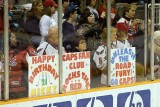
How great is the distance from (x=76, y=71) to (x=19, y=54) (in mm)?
921

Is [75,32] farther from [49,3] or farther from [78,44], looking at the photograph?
[49,3]

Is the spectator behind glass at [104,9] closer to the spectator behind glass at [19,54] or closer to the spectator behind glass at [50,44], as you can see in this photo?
the spectator behind glass at [50,44]

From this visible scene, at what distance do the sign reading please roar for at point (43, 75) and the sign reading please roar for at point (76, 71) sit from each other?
142 mm

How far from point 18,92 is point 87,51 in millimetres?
1174

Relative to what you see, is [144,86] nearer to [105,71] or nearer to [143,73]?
[143,73]

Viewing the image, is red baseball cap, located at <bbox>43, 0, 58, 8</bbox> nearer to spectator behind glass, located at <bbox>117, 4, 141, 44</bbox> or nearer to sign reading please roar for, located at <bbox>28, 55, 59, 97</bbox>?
sign reading please roar for, located at <bbox>28, 55, 59, 97</bbox>

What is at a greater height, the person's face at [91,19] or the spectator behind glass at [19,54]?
the person's face at [91,19]

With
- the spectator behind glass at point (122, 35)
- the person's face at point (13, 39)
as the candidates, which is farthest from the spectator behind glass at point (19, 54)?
the spectator behind glass at point (122, 35)

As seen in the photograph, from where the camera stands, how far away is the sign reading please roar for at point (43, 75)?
6527mm

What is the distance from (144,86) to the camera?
7.92m

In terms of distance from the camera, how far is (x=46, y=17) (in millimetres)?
6629

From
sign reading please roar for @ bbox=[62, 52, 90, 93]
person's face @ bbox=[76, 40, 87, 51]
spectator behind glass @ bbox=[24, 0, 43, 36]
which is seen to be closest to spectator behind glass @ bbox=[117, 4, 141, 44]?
person's face @ bbox=[76, 40, 87, 51]

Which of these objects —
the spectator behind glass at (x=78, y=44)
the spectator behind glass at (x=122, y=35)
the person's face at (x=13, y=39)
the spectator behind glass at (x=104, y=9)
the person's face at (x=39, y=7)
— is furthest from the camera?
the spectator behind glass at (x=122, y=35)

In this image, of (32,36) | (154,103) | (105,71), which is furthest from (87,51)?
(154,103)
